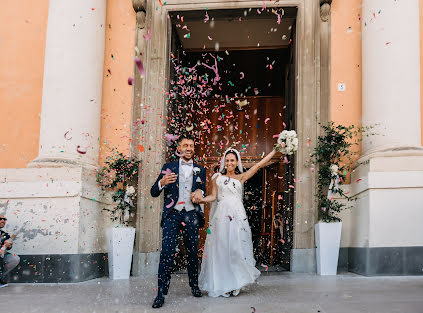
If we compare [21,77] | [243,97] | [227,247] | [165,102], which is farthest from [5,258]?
[243,97]

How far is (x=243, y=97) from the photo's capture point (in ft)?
42.5

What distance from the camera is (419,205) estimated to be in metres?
6.47

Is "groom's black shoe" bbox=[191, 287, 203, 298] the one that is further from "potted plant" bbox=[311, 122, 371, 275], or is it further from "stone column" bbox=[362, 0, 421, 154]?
"stone column" bbox=[362, 0, 421, 154]

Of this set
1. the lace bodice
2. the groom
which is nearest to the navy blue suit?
the groom

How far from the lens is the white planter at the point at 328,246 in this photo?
700cm

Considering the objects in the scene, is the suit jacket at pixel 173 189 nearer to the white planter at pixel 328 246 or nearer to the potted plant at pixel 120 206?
the potted plant at pixel 120 206

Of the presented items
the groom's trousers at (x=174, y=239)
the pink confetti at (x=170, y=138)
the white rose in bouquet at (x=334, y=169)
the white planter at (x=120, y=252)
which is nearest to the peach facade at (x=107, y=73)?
the pink confetti at (x=170, y=138)

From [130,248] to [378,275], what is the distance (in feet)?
11.2

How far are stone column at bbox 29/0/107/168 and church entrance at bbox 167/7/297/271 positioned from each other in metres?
1.30

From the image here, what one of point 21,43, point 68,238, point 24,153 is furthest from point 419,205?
point 21,43

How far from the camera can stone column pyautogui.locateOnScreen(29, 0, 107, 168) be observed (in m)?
7.41

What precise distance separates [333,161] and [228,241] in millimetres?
2506

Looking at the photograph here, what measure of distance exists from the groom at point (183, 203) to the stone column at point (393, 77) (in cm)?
303

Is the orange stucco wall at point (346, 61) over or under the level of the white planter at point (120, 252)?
over
